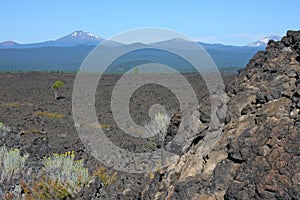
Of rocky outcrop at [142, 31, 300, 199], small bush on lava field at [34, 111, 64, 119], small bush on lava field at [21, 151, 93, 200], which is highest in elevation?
rocky outcrop at [142, 31, 300, 199]

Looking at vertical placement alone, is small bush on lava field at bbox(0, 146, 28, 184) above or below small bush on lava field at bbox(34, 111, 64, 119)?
above

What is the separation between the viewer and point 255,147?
13.6 ft

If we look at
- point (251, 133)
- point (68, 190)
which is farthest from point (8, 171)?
point (251, 133)

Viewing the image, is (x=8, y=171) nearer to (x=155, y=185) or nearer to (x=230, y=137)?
(x=155, y=185)

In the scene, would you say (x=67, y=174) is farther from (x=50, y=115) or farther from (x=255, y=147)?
(x=50, y=115)

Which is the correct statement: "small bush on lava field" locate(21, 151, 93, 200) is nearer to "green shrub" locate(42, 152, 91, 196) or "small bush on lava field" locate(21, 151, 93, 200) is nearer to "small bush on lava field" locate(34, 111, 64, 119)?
"green shrub" locate(42, 152, 91, 196)

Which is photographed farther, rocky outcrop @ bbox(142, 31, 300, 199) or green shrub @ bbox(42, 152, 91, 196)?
green shrub @ bbox(42, 152, 91, 196)

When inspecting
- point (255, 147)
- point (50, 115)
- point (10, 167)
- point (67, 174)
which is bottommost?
point (50, 115)

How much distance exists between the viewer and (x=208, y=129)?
205 inches

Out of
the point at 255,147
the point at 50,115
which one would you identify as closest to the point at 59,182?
the point at 255,147

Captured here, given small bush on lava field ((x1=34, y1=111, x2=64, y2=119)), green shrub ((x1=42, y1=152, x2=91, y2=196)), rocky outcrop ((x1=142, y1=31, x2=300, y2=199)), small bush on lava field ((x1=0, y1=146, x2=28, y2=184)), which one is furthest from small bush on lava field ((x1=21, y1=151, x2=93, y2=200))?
small bush on lava field ((x1=34, y1=111, x2=64, y2=119))

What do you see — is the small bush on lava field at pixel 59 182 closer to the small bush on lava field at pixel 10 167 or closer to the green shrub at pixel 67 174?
the green shrub at pixel 67 174

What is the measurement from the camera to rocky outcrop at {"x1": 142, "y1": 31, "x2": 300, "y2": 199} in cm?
379

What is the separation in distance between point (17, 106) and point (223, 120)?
2459 centimetres
